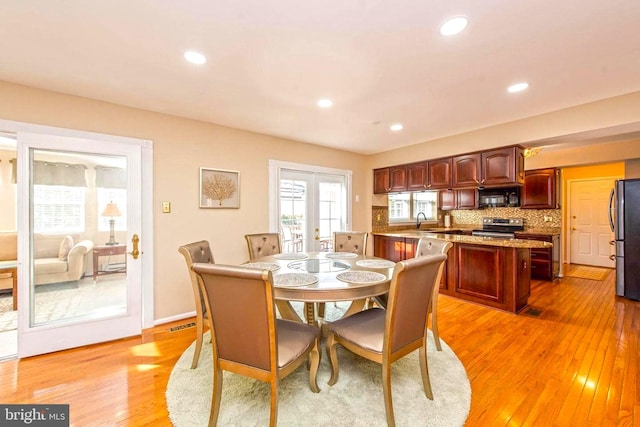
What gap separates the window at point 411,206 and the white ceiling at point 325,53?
108 inches

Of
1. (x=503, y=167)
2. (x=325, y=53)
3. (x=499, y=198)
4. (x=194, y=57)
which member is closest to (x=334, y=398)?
(x=325, y=53)

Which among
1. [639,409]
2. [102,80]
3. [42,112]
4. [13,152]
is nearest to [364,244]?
[639,409]

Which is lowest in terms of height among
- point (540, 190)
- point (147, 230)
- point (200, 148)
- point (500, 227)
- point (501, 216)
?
point (500, 227)

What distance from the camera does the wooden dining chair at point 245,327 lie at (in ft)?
4.37

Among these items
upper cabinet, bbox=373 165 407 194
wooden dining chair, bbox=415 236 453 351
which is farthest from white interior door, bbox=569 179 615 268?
wooden dining chair, bbox=415 236 453 351

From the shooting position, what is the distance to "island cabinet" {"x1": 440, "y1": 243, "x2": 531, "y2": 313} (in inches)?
→ 127

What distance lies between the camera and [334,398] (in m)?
1.76

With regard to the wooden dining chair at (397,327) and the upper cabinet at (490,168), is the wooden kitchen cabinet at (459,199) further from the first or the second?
the wooden dining chair at (397,327)

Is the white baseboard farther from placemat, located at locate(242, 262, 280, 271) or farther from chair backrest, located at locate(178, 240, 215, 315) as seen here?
placemat, located at locate(242, 262, 280, 271)

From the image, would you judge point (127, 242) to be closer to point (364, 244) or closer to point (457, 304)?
point (364, 244)

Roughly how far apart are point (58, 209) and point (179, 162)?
115cm

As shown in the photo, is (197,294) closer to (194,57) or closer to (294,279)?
(294,279)

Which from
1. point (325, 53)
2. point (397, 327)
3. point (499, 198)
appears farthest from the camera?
point (499, 198)

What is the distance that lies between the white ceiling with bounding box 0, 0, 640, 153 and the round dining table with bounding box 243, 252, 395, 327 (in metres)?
1.58
